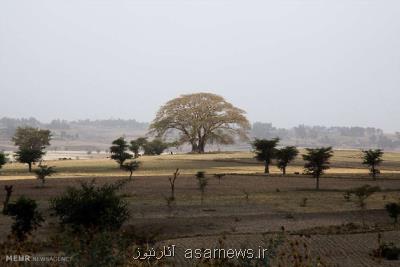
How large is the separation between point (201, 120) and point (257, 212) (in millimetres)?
79465

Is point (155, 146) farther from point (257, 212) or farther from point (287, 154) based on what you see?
point (257, 212)

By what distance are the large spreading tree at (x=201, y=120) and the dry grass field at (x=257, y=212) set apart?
51.3m

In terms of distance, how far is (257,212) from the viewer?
33.2 m

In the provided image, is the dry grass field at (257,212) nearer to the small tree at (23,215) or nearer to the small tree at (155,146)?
the small tree at (23,215)

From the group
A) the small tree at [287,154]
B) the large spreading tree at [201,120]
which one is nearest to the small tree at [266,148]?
the small tree at [287,154]

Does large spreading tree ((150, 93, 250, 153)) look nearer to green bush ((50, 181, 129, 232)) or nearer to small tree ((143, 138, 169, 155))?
small tree ((143, 138, 169, 155))

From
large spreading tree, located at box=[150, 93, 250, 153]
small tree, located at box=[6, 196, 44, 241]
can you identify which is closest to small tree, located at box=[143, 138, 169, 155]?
large spreading tree, located at box=[150, 93, 250, 153]

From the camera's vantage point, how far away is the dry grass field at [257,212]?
879 inches

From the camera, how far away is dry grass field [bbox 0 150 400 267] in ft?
73.3

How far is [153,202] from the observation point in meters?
37.8

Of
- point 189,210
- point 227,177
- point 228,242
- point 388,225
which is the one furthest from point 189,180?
point 228,242

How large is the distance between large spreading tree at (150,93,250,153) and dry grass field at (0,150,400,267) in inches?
2020

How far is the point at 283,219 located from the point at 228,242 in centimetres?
915

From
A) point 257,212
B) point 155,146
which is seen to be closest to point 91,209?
point 257,212
